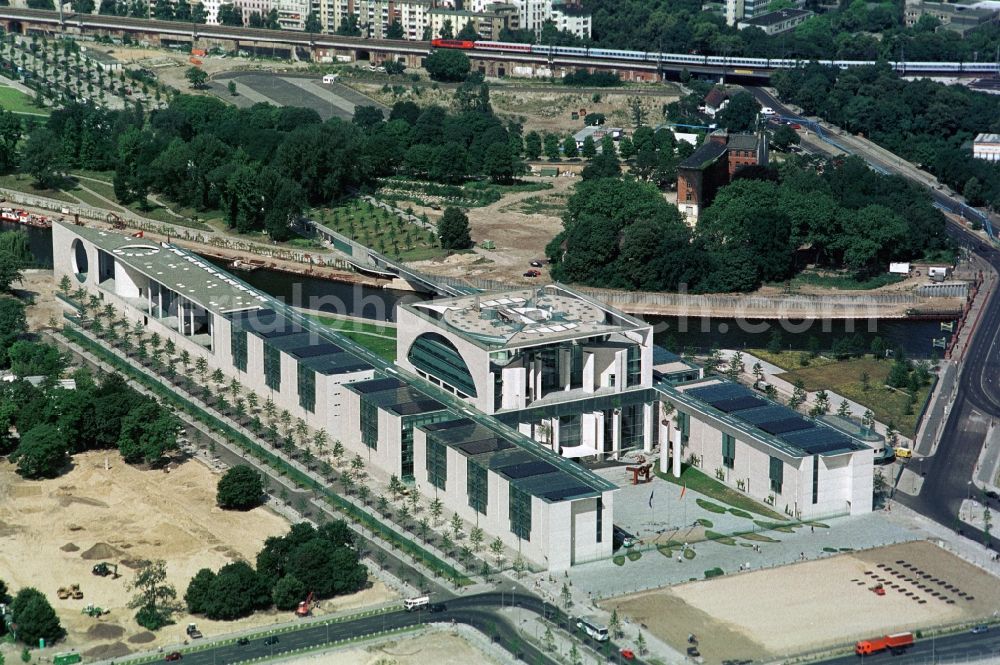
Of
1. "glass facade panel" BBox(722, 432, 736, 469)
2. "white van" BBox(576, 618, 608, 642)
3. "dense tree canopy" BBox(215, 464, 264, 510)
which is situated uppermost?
"glass facade panel" BBox(722, 432, 736, 469)

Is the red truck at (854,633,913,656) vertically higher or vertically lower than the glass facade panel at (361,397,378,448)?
lower

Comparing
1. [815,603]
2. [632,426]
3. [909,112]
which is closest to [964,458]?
[632,426]

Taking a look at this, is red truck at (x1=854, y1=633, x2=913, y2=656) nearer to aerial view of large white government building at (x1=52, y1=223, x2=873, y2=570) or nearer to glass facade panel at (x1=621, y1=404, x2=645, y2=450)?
aerial view of large white government building at (x1=52, y1=223, x2=873, y2=570)

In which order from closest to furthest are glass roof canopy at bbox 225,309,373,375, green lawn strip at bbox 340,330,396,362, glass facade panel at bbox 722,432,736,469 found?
glass facade panel at bbox 722,432,736,469 < glass roof canopy at bbox 225,309,373,375 < green lawn strip at bbox 340,330,396,362

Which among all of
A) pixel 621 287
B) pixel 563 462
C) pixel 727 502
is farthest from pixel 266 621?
pixel 621 287

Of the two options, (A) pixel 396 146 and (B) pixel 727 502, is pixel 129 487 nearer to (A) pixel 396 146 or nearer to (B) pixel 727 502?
(B) pixel 727 502

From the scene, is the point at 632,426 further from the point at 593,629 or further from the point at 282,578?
A: the point at 282,578

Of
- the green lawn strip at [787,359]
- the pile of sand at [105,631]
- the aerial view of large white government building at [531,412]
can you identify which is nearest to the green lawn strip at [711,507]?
the aerial view of large white government building at [531,412]

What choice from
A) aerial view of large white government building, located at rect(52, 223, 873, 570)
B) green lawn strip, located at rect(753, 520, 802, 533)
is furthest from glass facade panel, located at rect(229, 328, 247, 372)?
green lawn strip, located at rect(753, 520, 802, 533)
